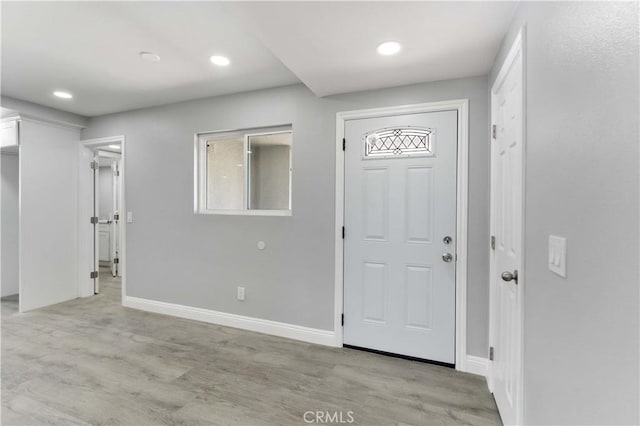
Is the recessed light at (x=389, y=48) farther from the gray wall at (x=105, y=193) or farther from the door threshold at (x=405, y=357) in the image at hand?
the gray wall at (x=105, y=193)

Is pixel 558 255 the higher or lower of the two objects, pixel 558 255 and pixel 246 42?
the lower

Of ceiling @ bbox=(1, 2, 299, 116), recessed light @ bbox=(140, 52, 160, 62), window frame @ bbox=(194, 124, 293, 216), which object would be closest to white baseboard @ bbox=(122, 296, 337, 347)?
window frame @ bbox=(194, 124, 293, 216)

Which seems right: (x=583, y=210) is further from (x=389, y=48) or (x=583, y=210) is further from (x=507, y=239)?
(x=389, y=48)

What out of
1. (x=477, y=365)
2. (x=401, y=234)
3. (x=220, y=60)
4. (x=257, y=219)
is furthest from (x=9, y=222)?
(x=477, y=365)

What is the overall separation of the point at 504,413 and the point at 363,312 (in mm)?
1209

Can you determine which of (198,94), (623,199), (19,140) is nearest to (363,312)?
(623,199)

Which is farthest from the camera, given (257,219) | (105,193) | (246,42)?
(105,193)

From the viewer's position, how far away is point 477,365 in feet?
7.71

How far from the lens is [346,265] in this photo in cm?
278

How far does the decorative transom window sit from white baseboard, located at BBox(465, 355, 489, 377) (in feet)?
5.45

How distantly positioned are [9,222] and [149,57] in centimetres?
376

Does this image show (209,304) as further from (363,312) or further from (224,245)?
(363,312)

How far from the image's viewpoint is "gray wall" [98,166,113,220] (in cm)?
637
